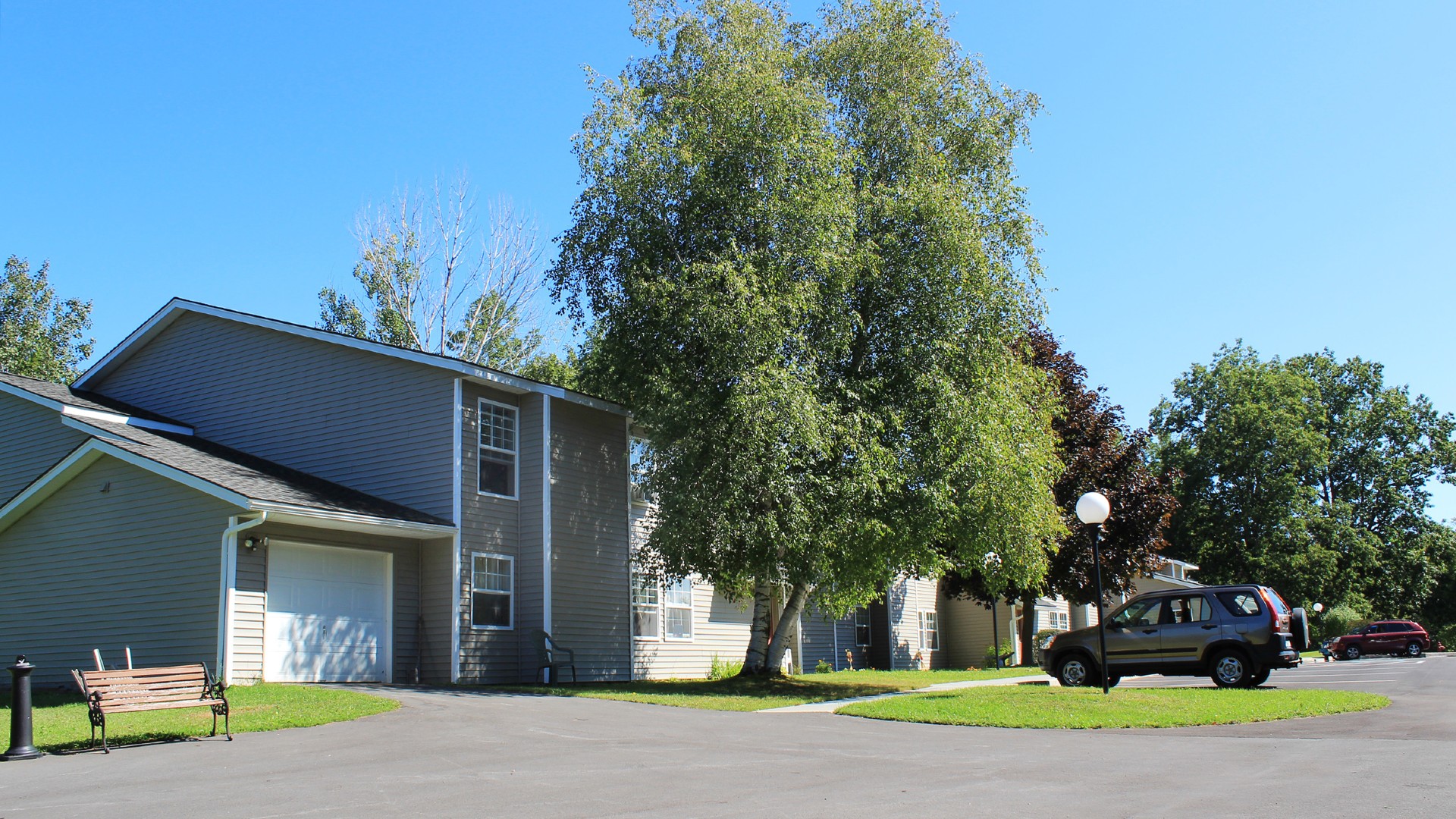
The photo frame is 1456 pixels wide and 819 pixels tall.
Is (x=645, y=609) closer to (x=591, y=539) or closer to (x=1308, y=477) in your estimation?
(x=591, y=539)

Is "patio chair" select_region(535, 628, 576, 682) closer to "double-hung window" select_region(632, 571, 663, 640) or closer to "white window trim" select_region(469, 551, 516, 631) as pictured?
"white window trim" select_region(469, 551, 516, 631)

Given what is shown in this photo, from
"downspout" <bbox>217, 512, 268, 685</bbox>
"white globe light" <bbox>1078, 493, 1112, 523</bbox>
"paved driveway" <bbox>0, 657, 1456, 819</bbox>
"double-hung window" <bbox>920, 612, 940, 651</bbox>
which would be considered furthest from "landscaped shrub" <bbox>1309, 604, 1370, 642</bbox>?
"downspout" <bbox>217, 512, 268, 685</bbox>

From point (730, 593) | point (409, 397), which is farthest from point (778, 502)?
point (409, 397)

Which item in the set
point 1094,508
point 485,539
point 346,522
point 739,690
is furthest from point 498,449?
point 1094,508

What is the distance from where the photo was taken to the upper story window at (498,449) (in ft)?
68.0

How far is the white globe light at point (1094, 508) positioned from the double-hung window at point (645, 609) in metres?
9.00

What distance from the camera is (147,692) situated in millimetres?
11438

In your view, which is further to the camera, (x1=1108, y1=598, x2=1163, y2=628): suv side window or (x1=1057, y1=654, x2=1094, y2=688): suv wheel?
(x1=1057, y1=654, x2=1094, y2=688): suv wheel

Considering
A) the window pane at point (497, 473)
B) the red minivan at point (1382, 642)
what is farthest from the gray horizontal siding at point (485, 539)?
the red minivan at point (1382, 642)

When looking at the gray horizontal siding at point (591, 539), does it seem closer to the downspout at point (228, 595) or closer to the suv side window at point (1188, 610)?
the downspout at point (228, 595)

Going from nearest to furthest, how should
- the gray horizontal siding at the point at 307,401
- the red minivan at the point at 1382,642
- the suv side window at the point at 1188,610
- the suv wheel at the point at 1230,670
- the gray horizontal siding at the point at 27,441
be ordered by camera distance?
the suv wheel at the point at 1230,670
the suv side window at the point at 1188,610
the gray horizontal siding at the point at 307,401
the gray horizontal siding at the point at 27,441
the red minivan at the point at 1382,642

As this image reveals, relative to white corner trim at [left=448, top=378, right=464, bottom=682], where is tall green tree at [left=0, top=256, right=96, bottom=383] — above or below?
above

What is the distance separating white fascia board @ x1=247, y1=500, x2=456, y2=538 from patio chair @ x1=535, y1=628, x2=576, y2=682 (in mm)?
2545

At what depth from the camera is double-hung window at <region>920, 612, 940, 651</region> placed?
35.8 meters
